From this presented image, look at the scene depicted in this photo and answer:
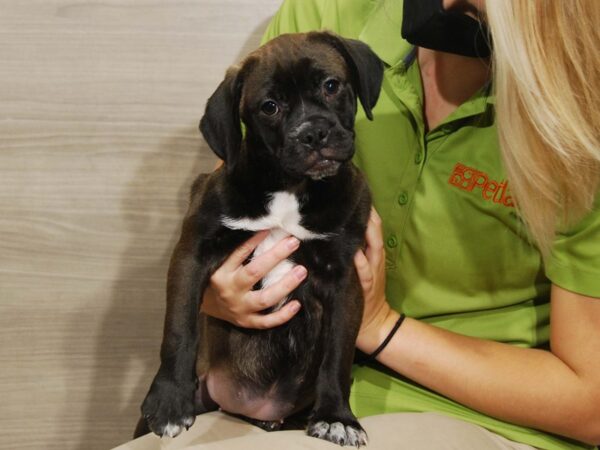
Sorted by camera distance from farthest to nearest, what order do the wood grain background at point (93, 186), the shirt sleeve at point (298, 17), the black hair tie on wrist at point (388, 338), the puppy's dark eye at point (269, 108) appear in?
the wood grain background at point (93, 186) → the shirt sleeve at point (298, 17) → the black hair tie on wrist at point (388, 338) → the puppy's dark eye at point (269, 108)

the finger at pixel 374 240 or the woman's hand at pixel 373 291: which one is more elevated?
the finger at pixel 374 240

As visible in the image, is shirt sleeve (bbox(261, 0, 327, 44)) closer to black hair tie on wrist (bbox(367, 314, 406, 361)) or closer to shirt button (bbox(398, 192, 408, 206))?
shirt button (bbox(398, 192, 408, 206))

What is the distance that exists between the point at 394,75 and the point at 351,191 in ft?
0.91

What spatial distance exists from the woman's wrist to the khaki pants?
0.47 ft

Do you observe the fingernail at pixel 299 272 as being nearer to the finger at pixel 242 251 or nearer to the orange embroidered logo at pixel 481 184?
the finger at pixel 242 251

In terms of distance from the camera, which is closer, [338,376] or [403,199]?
[338,376]

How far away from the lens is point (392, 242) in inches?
59.5

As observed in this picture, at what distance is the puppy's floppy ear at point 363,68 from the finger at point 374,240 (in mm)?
194

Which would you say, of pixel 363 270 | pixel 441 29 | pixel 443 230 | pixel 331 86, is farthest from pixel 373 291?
pixel 441 29

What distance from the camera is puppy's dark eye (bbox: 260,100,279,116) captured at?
1.34 metres

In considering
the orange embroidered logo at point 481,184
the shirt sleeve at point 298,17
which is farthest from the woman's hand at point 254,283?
the shirt sleeve at point 298,17

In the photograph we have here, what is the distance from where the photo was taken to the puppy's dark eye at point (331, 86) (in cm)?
134

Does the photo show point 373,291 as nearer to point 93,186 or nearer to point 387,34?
point 387,34

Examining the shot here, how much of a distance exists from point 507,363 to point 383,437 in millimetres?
286
